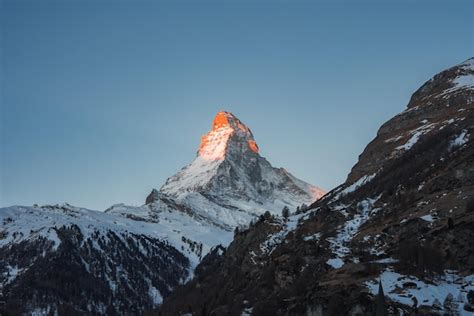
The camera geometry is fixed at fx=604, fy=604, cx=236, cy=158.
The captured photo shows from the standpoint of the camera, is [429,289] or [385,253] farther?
[385,253]

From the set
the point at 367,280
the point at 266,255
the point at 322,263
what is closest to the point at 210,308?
the point at 266,255

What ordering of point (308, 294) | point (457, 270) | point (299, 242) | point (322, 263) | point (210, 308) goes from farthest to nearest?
point (210, 308), point (299, 242), point (322, 263), point (308, 294), point (457, 270)

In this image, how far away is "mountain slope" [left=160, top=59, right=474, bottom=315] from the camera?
112125 millimetres

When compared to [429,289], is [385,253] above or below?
above

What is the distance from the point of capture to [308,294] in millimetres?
126062

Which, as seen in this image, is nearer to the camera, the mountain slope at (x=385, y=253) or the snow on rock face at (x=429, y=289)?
the snow on rock face at (x=429, y=289)

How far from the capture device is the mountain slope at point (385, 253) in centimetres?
11212

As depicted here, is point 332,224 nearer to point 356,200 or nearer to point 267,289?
point 356,200

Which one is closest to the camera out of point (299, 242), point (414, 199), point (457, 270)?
point (457, 270)

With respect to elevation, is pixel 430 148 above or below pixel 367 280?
above

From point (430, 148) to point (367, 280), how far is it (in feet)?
289

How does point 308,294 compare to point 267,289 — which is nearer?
point 308,294

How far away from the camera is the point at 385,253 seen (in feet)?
445

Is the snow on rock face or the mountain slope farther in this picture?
the mountain slope
